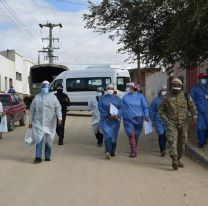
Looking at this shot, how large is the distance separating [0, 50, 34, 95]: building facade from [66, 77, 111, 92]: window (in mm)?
18230

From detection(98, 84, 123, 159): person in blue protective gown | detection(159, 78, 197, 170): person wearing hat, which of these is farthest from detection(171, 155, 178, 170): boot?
detection(98, 84, 123, 159): person in blue protective gown

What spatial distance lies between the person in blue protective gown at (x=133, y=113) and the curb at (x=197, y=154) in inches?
57.0

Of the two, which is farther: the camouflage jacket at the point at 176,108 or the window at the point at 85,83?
the window at the point at 85,83

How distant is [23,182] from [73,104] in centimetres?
2089

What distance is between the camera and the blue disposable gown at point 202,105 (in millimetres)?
14375

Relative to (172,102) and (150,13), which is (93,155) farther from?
(150,13)

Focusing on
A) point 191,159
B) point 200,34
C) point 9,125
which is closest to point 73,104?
point 9,125

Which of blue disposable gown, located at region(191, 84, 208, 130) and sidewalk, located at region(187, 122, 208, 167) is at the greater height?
blue disposable gown, located at region(191, 84, 208, 130)

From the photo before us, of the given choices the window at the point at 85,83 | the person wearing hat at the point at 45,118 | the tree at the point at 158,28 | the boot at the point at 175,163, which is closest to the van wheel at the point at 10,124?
the tree at the point at 158,28

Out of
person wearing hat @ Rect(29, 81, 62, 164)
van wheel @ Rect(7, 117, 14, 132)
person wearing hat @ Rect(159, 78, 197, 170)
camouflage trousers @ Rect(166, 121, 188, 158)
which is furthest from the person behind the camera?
van wheel @ Rect(7, 117, 14, 132)

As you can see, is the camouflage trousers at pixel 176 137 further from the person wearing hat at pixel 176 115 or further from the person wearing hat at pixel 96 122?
the person wearing hat at pixel 96 122

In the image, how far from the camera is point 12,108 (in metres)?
21.7

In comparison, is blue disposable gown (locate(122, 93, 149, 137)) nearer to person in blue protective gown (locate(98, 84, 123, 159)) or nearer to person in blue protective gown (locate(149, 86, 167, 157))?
person in blue protective gown (locate(98, 84, 123, 159))

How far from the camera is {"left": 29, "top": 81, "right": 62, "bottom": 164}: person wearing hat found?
41.9 feet
